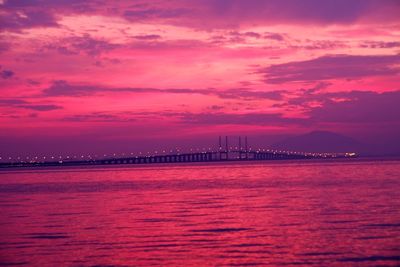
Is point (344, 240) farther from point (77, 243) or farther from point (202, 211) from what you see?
point (202, 211)

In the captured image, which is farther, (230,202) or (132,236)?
(230,202)

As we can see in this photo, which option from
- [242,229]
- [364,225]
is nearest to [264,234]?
[242,229]

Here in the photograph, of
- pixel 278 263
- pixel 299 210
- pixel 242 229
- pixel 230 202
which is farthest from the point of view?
pixel 230 202

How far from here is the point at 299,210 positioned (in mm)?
40719

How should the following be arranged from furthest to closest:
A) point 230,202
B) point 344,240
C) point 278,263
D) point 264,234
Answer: point 230,202
point 264,234
point 344,240
point 278,263

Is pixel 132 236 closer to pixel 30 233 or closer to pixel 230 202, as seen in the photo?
pixel 30 233

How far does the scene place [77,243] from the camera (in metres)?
28.7

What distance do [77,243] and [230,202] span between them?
21.1 metres

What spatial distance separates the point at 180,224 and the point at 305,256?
1146 centimetres

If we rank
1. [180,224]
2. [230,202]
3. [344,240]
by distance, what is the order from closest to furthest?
[344,240] < [180,224] < [230,202]

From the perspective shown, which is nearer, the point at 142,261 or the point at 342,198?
the point at 142,261

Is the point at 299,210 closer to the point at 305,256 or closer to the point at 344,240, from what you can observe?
the point at 344,240

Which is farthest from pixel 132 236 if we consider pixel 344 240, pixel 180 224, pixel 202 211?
pixel 202 211

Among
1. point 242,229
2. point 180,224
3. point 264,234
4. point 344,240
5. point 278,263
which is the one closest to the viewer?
point 278,263
